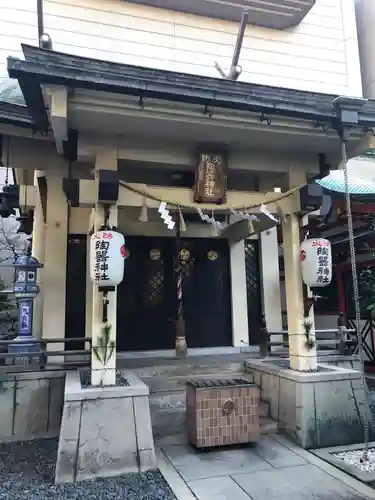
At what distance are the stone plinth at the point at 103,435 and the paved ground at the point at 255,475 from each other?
17.5 inches

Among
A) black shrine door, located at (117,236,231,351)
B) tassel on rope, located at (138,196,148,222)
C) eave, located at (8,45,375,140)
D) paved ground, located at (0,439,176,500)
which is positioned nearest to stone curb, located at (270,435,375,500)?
paved ground, located at (0,439,176,500)

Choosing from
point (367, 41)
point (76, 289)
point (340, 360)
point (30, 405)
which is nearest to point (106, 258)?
point (30, 405)

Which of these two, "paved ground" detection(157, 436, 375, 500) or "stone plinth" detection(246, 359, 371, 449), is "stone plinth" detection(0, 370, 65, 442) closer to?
"paved ground" detection(157, 436, 375, 500)

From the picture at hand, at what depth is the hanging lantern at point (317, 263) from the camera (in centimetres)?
618

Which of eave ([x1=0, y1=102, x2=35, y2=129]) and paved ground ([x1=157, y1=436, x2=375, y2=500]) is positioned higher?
eave ([x1=0, y1=102, x2=35, y2=129])

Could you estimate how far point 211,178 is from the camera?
6156 mm

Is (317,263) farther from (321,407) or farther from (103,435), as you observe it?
(103,435)

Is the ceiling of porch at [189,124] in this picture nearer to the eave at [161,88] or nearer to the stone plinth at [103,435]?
the eave at [161,88]

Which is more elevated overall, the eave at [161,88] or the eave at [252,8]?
the eave at [252,8]

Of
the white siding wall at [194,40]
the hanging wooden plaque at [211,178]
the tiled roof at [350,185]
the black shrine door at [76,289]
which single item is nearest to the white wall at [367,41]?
the white siding wall at [194,40]

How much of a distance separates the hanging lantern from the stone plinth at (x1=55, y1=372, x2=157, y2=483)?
10.4 feet

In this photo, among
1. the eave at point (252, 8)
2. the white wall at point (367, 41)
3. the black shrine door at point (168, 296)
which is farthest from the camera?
the white wall at point (367, 41)

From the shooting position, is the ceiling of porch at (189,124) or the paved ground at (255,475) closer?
the paved ground at (255,475)

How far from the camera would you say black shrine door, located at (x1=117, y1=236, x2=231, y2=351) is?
974 cm
